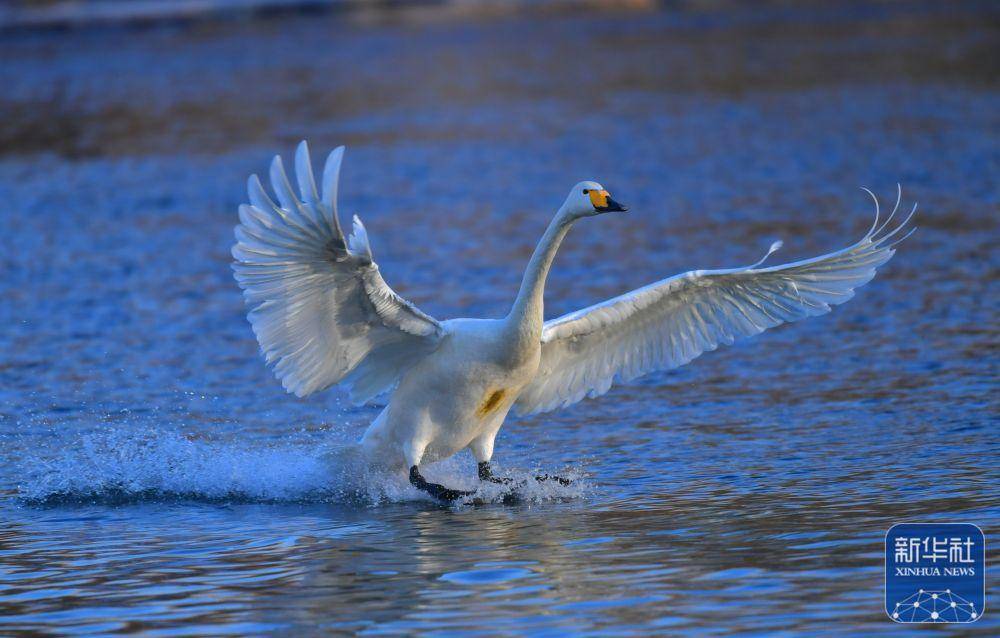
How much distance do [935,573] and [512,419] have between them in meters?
5.53

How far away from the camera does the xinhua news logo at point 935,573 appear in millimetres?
8125

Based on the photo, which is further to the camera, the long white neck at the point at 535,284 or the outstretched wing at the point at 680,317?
the outstretched wing at the point at 680,317

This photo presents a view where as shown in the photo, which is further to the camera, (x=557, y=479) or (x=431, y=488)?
(x=557, y=479)

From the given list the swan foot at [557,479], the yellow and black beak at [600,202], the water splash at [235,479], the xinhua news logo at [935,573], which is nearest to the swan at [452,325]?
the yellow and black beak at [600,202]

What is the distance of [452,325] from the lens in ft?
35.7

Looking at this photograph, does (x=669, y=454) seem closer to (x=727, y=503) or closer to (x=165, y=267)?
(x=727, y=503)

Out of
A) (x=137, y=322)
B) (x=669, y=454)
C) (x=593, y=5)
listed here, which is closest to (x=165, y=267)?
(x=137, y=322)

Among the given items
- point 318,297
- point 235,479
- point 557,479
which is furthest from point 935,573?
point 235,479

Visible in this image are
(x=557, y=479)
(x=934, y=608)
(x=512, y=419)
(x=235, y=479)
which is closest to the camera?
(x=934, y=608)

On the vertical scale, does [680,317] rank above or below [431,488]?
above

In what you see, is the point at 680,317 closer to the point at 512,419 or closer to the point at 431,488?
the point at 431,488

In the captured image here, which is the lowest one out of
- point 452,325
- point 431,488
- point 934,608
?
point 934,608

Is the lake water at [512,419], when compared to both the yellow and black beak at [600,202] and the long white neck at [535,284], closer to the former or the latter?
the long white neck at [535,284]

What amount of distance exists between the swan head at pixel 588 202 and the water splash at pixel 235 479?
1.86m
